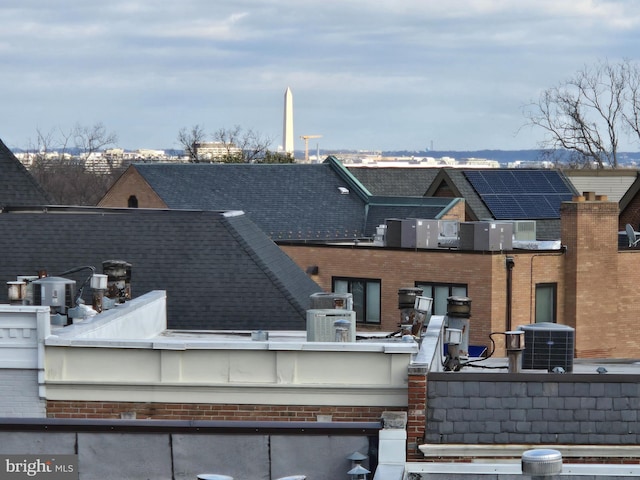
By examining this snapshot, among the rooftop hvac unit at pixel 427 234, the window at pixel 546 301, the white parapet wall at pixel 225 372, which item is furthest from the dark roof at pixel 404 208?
the white parapet wall at pixel 225 372

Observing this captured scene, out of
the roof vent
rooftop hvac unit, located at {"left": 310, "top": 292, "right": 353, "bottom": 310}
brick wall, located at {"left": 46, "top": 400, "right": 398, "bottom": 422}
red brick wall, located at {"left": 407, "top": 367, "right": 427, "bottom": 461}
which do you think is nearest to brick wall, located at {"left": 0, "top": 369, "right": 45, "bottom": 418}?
brick wall, located at {"left": 46, "top": 400, "right": 398, "bottom": 422}

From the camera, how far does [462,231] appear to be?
166 ft

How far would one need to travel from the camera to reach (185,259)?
33125 mm

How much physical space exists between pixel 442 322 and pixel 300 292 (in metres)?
7.19

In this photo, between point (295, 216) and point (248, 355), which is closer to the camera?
point (248, 355)

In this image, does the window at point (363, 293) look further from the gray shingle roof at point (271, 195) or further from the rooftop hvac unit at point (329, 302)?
the rooftop hvac unit at point (329, 302)

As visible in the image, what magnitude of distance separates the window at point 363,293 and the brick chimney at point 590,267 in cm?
690

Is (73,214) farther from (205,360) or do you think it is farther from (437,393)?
(437,393)

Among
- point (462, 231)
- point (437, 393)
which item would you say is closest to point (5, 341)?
point (437, 393)

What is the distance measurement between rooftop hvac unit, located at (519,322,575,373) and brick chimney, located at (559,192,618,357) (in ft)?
84.0

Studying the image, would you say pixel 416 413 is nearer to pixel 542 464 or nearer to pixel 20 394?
pixel 542 464

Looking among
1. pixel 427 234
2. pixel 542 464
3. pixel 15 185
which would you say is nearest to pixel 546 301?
pixel 427 234

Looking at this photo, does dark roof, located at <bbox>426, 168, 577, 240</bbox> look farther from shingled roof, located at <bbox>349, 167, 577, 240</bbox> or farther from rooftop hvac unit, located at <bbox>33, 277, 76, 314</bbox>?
rooftop hvac unit, located at <bbox>33, 277, 76, 314</bbox>

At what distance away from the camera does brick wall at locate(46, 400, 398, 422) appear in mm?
21562
